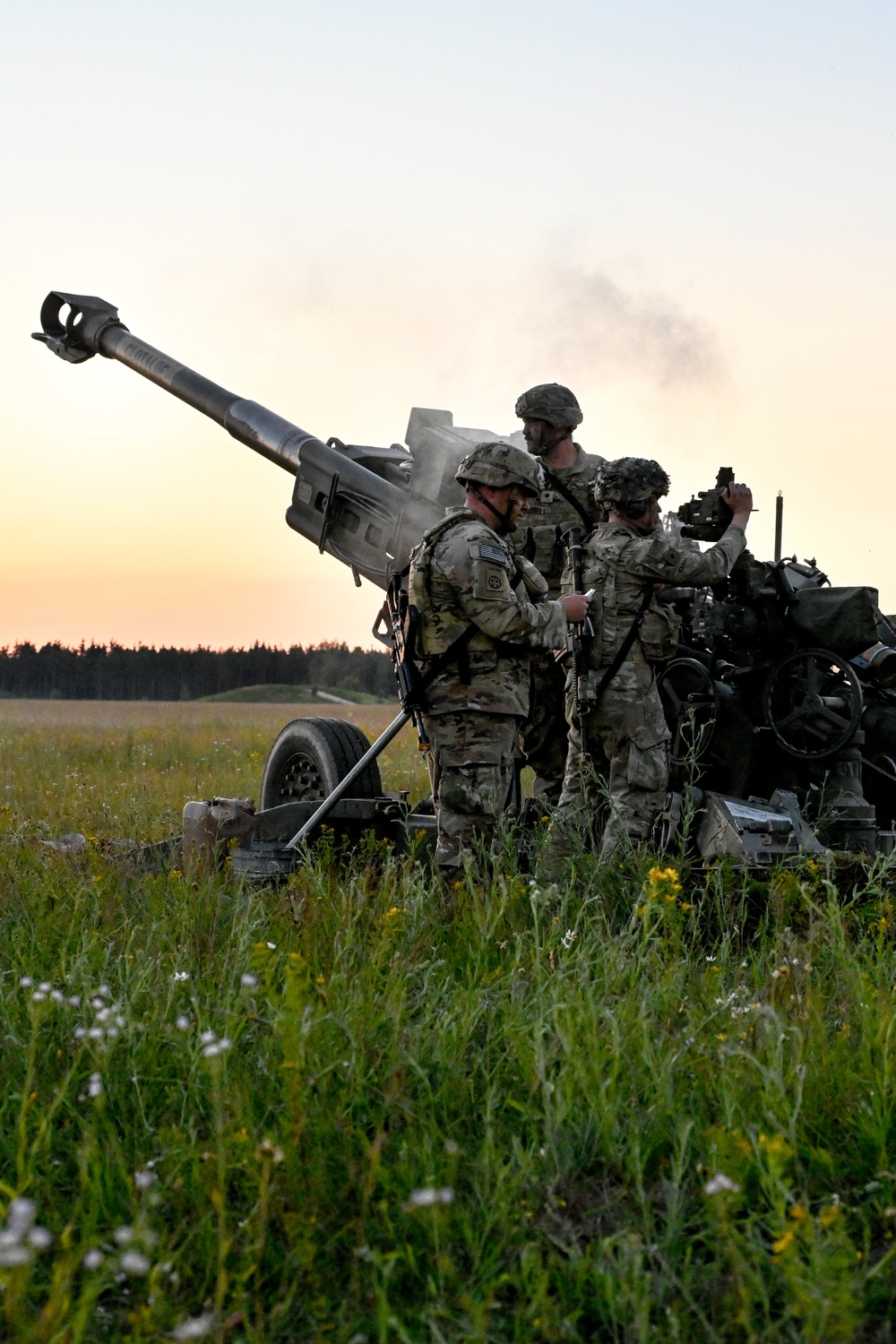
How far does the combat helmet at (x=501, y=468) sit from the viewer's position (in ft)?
19.3

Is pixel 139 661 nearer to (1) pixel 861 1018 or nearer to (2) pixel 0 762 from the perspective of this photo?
(2) pixel 0 762

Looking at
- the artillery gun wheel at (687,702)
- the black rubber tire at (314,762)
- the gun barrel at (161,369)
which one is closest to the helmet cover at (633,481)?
the artillery gun wheel at (687,702)

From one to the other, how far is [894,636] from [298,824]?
3.26 m

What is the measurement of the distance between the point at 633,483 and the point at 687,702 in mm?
1080

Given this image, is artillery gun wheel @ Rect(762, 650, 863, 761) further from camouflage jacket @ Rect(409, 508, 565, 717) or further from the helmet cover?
camouflage jacket @ Rect(409, 508, 565, 717)

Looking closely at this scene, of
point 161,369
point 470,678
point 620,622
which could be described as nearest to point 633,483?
point 620,622

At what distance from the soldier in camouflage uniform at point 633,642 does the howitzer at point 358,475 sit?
168 centimetres

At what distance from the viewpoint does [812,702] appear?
6.32 metres

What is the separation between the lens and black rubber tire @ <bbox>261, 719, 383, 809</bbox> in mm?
7824

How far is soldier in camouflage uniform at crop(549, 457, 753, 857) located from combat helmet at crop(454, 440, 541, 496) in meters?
0.67

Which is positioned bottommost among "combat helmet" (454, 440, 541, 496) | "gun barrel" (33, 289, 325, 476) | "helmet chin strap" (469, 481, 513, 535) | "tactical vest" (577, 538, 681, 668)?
"tactical vest" (577, 538, 681, 668)

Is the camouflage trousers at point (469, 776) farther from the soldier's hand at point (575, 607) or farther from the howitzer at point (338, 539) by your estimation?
the soldier's hand at point (575, 607)

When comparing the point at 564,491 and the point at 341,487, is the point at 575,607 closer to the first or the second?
the point at 564,491

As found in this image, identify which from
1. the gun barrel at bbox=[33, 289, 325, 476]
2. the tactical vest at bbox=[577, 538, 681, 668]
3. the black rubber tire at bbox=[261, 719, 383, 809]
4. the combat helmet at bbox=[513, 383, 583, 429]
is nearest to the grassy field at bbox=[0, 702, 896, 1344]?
the tactical vest at bbox=[577, 538, 681, 668]
